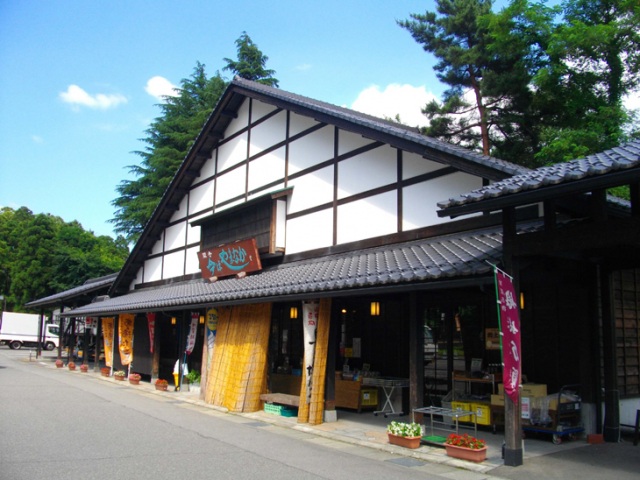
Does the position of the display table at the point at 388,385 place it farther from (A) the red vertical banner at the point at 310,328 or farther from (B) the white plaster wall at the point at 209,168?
(B) the white plaster wall at the point at 209,168

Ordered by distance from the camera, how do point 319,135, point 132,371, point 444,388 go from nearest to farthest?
point 444,388
point 319,135
point 132,371

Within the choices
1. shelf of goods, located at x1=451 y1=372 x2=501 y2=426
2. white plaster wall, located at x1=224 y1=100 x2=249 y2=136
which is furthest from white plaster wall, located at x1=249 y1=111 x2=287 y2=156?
shelf of goods, located at x1=451 y1=372 x2=501 y2=426

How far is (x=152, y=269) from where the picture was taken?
75.6 ft

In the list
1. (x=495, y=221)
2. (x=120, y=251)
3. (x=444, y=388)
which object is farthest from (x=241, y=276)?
(x=120, y=251)

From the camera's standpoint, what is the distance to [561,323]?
991 cm

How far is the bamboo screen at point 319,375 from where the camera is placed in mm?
11453

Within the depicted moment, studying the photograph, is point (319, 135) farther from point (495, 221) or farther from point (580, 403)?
point (580, 403)

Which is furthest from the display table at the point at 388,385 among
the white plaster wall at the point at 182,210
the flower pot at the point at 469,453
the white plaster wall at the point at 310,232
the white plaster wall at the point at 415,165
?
the white plaster wall at the point at 182,210

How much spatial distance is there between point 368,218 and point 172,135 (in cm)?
3029

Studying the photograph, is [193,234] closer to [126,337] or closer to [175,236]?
[175,236]

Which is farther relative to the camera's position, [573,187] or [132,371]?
[132,371]

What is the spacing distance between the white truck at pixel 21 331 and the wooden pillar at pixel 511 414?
146 feet

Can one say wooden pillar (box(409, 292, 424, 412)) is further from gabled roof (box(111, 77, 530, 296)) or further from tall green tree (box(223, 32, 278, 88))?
tall green tree (box(223, 32, 278, 88))

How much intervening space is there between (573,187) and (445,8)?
73.5 feet
